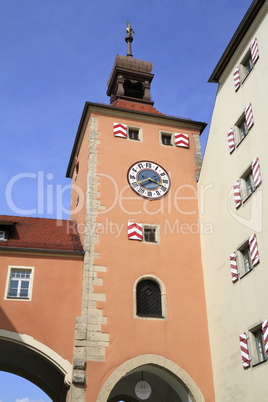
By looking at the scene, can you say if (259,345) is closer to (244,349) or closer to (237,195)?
(244,349)

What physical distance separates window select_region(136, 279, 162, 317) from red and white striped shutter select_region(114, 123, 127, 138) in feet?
18.5

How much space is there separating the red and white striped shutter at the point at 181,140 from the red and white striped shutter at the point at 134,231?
4.09 meters

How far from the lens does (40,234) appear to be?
1789cm

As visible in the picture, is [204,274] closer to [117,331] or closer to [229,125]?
[117,331]

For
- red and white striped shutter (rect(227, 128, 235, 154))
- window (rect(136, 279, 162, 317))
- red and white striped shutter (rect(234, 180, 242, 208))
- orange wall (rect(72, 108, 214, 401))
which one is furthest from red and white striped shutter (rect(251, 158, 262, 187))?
window (rect(136, 279, 162, 317))

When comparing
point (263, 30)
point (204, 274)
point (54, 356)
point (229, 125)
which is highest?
point (263, 30)

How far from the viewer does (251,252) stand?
14016 mm

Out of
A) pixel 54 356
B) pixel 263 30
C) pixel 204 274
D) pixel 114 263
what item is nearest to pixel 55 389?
pixel 54 356

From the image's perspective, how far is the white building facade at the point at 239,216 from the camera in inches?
532

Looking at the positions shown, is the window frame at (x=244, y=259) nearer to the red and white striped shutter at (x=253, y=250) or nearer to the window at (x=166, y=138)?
the red and white striped shutter at (x=253, y=250)

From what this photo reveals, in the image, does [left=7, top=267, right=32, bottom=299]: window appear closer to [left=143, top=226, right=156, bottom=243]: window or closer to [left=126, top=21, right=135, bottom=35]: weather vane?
[left=143, top=226, right=156, bottom=243]: window

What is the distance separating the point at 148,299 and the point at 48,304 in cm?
307

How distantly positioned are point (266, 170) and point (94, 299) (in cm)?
623

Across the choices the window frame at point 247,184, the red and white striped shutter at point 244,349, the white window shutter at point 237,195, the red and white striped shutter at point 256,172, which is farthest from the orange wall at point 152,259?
the red and white striped shutter at point 256,172
